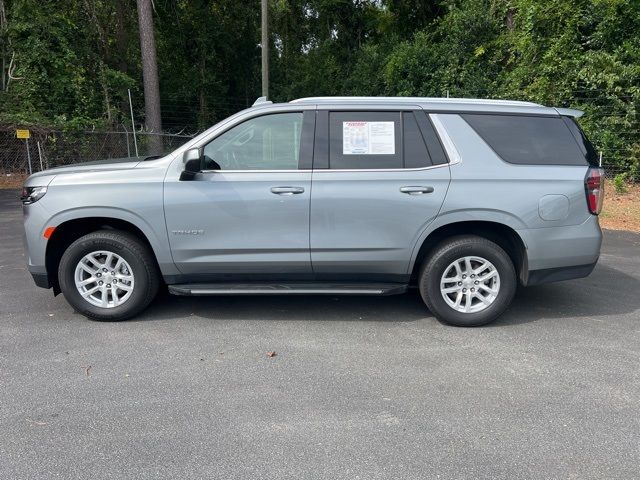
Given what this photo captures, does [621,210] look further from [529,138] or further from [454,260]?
[454,260]

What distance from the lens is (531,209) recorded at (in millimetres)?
4613

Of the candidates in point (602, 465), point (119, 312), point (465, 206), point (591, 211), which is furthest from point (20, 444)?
point (591, 211)

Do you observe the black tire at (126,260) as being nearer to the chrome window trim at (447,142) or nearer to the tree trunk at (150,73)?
the chrome window trim at (447,142)

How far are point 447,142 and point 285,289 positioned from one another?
1.88m

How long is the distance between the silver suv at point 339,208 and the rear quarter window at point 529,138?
1 centimetres

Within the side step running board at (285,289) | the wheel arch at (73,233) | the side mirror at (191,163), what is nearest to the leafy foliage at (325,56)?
the side step running board at (285,289)

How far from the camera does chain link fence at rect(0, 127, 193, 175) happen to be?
53.3ft

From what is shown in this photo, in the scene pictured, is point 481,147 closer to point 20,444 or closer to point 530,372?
point 530,372

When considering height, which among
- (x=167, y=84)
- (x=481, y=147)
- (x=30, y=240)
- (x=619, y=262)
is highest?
(x=167, y=84)

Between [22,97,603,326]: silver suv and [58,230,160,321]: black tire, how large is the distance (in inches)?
0.5

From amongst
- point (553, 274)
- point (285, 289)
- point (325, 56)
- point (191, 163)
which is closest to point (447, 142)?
point (553, 274)

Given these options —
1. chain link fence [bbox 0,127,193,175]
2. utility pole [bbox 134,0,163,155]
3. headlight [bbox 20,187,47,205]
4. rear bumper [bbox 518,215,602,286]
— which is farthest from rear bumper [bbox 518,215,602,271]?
utility pole [bbox 134,0,163,155]

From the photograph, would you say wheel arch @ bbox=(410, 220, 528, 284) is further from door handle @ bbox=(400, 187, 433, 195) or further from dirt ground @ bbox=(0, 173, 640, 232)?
dirt ground @ bbox=(0, 173, 640, 232)

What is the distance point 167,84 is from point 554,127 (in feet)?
73.6
